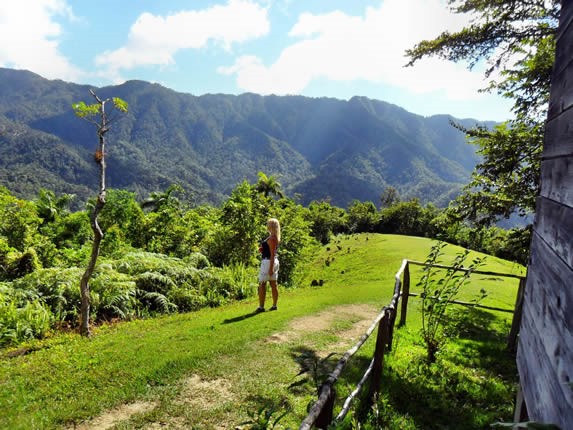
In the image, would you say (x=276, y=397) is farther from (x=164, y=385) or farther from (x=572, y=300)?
(x=572, y=300)

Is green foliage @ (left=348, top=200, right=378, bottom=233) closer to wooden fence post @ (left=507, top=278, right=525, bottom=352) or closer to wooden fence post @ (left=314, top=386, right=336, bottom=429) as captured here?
wooden fence post @ (left=507, top=278, right=525, bottom=352)

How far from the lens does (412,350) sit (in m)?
7.25

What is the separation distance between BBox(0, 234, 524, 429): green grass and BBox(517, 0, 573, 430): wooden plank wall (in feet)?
6.91

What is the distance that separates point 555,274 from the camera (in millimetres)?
2020

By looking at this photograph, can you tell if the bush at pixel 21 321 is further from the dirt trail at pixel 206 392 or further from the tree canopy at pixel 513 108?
the tree canopy at pixel 513 108

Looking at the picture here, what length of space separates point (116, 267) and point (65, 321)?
279cm

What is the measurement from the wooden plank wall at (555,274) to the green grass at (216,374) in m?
2.11

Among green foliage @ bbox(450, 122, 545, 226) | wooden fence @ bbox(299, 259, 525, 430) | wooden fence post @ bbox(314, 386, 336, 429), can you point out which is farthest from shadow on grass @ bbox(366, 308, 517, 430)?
green foliage @ bbox(450, 122, 545, 226)

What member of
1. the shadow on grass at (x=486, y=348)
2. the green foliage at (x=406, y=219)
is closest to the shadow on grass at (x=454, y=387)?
the shadow on grass at (x=486, y=348)

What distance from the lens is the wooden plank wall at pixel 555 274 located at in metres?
1.74

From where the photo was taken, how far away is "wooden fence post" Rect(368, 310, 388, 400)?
15.6 feet

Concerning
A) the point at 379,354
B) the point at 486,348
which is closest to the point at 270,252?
the point at 379,354

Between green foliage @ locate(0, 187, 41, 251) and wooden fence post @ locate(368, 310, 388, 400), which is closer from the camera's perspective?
wooden fence post @ locate(368, 310, 388, 400)

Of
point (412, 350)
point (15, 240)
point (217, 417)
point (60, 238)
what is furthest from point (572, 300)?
point (60, 238)
